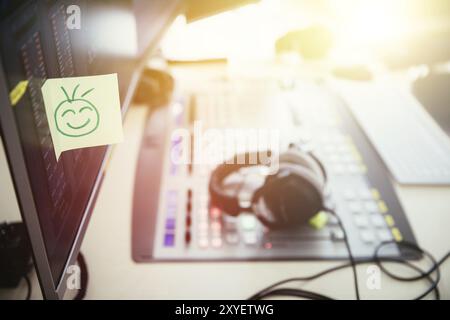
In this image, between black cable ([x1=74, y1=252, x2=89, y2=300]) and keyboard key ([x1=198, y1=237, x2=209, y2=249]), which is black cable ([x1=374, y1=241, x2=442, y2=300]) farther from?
black cable ([x1=74, y1=252, x2=89, y2=300])

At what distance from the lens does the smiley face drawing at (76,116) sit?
1.29 ft

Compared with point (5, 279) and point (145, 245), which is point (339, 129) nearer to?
point (145, 245)

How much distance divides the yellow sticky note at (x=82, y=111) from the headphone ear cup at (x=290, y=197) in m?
0.25

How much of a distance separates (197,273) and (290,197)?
0.17 metres

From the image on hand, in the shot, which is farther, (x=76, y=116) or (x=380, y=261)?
(x=380, y=261)

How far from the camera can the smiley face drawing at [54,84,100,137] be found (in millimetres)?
392

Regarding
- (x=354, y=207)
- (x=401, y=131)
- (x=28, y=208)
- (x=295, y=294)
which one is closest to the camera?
(x=28, y=208)

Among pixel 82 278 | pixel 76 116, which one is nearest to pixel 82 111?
pixel 76 116

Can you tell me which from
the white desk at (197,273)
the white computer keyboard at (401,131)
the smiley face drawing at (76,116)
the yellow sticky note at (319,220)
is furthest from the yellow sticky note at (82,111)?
the white computer keyboard at (401,131)

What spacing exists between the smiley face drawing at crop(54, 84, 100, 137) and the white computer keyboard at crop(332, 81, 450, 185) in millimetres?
538

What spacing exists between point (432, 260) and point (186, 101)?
22.6 inches

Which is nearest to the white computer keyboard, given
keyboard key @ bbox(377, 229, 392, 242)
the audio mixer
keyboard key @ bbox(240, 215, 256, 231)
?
the audio mixer

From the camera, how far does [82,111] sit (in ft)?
1.36

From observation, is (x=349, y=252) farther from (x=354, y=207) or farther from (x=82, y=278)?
(x=82, y=278)
